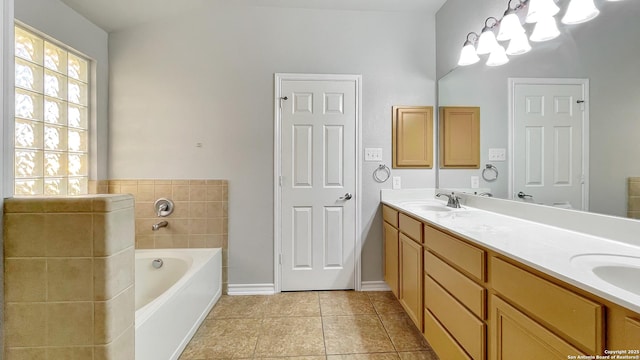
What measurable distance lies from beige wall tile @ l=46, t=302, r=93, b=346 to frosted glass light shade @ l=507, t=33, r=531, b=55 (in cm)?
231

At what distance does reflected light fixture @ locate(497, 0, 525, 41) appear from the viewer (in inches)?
61.4

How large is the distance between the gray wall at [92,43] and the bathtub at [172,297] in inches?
38.4

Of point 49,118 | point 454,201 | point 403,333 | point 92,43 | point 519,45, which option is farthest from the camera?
point 92,43

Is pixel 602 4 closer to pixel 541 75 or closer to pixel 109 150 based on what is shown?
pixel 541 75

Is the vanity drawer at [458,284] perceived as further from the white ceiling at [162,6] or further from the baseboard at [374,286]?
the white ceiling at [162,6]

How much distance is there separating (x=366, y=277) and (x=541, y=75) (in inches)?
77.9

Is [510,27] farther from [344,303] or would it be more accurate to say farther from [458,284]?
[344,303]

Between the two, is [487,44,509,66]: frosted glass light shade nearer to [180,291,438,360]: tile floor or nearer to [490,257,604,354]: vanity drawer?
[490,257,604,354]: vanity drawer

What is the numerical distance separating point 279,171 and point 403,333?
62.8 inches

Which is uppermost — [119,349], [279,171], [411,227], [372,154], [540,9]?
[540,9]

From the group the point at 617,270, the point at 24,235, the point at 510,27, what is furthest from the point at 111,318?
the point at 510,27

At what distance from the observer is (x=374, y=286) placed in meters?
2.50

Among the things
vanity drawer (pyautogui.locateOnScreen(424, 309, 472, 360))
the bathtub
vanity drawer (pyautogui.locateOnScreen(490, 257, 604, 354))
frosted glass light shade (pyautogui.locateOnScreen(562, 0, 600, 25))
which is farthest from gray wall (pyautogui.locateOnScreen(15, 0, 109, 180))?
frosted glass light shade (pyautogui.locateOnScreen(562, 0, 600, 25))

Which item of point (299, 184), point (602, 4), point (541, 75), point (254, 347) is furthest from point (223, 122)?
point (602, 4)
